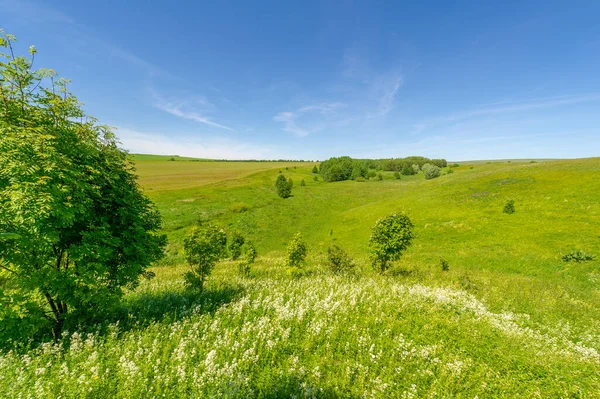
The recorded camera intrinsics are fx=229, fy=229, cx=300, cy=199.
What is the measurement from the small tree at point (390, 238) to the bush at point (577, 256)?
15321 mm

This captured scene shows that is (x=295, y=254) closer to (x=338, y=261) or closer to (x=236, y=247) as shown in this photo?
(x=338, y=261)

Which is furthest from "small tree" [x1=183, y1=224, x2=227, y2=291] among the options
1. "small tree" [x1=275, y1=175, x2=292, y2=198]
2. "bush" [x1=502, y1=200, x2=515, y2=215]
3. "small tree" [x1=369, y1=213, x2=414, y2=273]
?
"small tree" [x1=275, y1=175, x2=292, y2=198]

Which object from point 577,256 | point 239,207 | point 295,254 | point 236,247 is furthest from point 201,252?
point 239,207

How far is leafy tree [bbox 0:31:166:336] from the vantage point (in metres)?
6.00

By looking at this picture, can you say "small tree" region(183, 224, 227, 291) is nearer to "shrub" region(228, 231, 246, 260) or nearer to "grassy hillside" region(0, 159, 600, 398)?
"grassy hillside" region(0, 159, 600, 398)

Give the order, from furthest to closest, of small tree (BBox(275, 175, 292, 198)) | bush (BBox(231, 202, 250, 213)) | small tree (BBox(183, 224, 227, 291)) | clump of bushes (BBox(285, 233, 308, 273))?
small tree (BBox(275, 175, 292, 198)) < bush (BBox(231, 202, 250, 213)) < clump of bushes (BBox(285, 233, 308, 273)) < small tree (BBox(183, 224, 227, 291))

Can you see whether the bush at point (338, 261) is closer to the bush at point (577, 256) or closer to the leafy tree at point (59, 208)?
the leafy tree at point (59, 208)

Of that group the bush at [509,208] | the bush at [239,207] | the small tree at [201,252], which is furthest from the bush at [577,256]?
the bush at [239,207]

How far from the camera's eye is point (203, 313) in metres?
9.30

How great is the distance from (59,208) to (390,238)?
18147 millimetres

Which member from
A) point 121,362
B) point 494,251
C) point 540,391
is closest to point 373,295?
point 540,391

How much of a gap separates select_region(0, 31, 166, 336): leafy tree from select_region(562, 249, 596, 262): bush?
1261 inches

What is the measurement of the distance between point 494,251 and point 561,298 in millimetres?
11707

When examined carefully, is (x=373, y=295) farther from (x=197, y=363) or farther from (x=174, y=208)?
(x=174, y=208)
